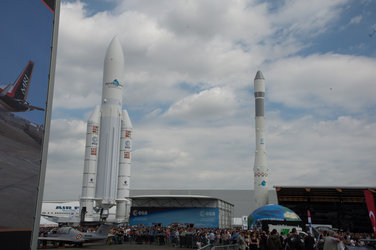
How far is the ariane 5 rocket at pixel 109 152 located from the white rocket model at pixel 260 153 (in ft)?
49.6

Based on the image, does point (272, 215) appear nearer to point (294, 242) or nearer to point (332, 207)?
point (294, 242)

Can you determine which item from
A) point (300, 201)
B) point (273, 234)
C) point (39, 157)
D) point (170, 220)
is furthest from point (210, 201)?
point (39, 157)

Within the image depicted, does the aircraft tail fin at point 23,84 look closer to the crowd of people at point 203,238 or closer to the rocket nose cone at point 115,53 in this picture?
the crowd of people at point 203,238

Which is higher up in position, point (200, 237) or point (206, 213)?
point (206, 213)

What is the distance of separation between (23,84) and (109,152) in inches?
1354

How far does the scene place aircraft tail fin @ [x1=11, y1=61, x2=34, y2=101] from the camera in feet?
15.2

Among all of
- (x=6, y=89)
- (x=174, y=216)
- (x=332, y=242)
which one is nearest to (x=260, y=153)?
(x=174, y=216)

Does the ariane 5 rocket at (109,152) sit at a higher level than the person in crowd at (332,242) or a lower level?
higher

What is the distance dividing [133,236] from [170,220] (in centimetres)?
876

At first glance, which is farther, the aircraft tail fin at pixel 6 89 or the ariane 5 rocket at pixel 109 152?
the ariane 5 rocket at pixel 109 152

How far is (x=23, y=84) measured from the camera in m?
4.75

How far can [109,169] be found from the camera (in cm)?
3841

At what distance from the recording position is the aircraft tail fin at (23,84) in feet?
15.2

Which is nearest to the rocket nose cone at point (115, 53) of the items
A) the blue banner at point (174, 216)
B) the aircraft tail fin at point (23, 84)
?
the blue banner at point (174, 216)
